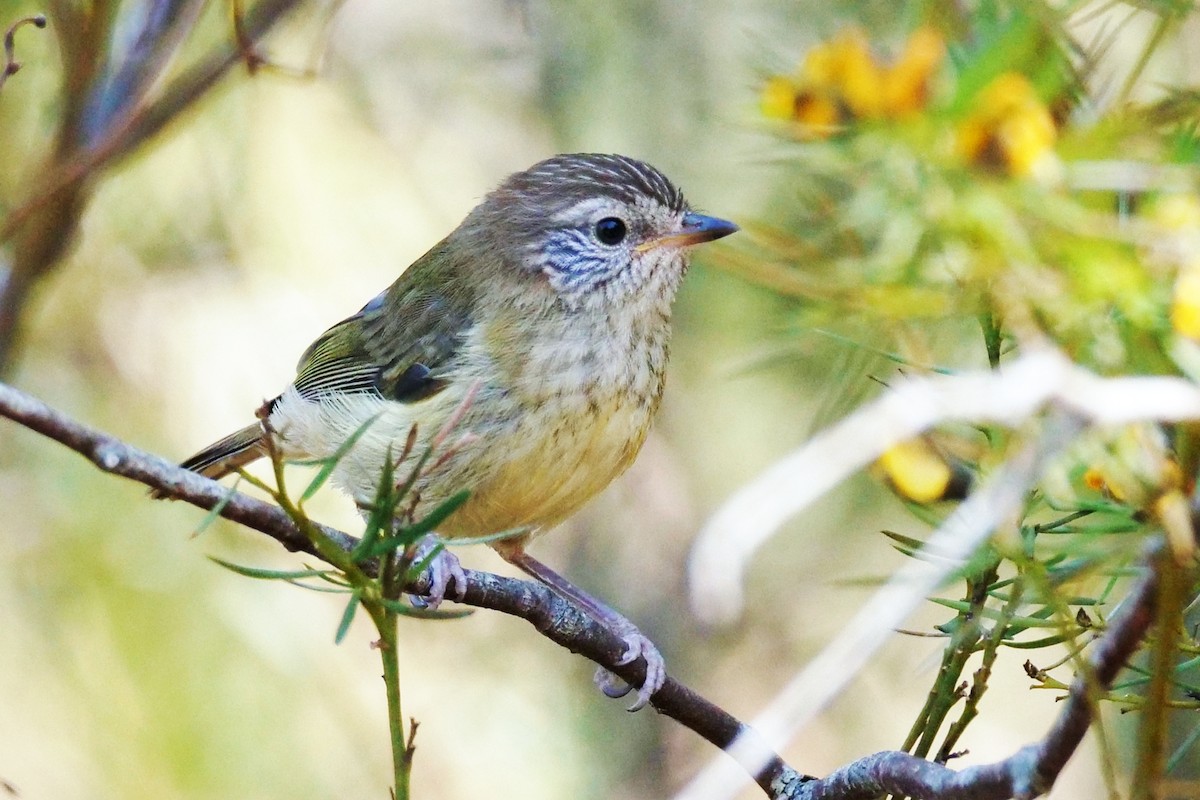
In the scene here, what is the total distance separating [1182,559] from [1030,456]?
9.8 inches

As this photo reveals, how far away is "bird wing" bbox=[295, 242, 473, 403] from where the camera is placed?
351cm

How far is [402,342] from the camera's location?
12.1 feet

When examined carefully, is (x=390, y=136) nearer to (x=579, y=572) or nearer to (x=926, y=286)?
(x=579, y=572)

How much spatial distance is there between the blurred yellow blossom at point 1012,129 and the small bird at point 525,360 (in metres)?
1.51

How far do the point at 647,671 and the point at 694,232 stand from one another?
44.6 inches

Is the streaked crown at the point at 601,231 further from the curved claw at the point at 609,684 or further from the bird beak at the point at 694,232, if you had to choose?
the curved claw at the point at 609,684

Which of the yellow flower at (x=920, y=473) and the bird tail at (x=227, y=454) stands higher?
the bird tail at (x=227, y=454)

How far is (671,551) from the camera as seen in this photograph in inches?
207

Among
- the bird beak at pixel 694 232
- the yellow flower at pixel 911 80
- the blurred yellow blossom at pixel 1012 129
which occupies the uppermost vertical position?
the bird beak at pixel 694 232

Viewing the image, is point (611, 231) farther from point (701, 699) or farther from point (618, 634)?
point (701, 699)

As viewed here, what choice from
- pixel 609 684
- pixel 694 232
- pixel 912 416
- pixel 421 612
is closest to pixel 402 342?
pixel 694 232

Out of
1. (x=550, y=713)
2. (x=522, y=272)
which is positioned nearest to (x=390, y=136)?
(x=522, y=272)

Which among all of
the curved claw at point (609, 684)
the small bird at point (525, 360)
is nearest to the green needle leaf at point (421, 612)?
the small bird at point (525, 360)

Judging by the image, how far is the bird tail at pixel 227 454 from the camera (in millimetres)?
3963
